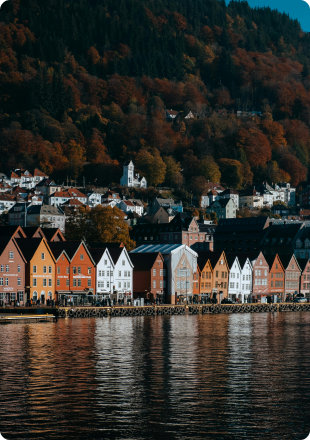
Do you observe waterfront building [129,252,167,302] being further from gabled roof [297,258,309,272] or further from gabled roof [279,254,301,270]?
gabled roof [297,258,309,272]

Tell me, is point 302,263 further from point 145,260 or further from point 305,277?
point 145,260

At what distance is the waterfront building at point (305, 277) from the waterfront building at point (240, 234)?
18.6m

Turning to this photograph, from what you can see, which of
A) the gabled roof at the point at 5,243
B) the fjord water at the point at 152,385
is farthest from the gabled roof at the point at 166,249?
the fjord water at the point at 152,385

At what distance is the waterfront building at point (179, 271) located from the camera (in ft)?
364

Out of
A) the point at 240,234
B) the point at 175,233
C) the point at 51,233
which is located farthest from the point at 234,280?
the point at 240,234

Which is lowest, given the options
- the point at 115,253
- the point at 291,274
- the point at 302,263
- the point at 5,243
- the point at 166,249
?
the point at 291,274

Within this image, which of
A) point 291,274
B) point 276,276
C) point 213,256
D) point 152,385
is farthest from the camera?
point 291,274

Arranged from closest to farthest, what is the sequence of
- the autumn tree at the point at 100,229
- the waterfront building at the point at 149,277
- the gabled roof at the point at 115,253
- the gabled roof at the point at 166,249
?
the gabled roof at the point at 115,253
the waterfront building at the point at 149,277
the gabled roof at the point at 166,249
the autumn tree at the point at 100,229

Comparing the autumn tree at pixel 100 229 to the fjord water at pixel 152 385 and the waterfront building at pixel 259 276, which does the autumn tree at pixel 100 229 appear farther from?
the fjord water at pixel 152 385

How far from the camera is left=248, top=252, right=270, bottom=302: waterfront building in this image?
127850 mm

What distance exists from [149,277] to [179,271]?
5.82 meters

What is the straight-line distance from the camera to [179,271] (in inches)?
4419

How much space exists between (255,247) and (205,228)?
2103 cm

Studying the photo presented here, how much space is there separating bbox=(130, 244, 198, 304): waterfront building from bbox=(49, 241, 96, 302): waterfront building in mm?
14005
